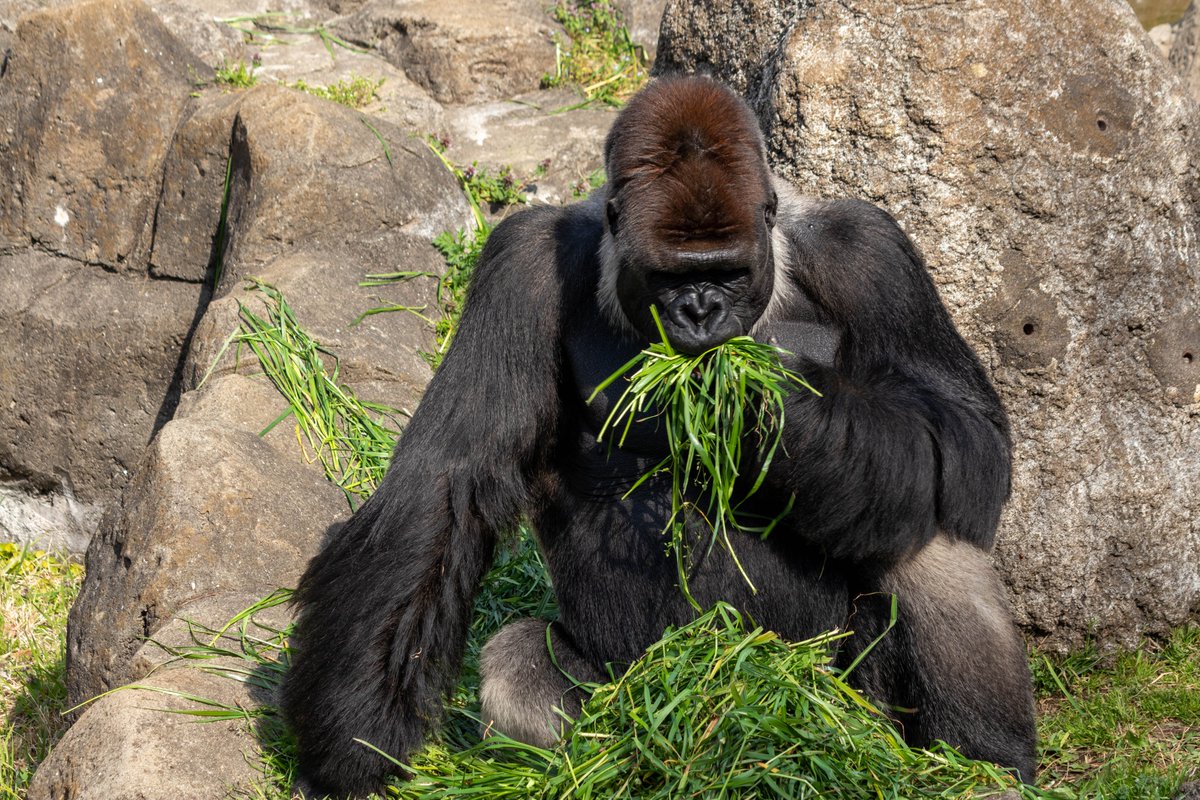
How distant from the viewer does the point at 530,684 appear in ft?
12.3

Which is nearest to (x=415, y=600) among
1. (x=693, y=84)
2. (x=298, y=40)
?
(x=693, y=84)

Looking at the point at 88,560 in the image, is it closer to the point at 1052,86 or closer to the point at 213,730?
the point at 213,730

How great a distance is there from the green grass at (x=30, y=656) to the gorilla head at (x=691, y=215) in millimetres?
3029

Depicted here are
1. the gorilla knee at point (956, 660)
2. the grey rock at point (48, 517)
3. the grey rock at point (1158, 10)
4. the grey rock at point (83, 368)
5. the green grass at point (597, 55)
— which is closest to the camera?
the gorilla knee at point (956, 660)

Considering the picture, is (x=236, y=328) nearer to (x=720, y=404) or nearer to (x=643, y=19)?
(x=720, y=404)

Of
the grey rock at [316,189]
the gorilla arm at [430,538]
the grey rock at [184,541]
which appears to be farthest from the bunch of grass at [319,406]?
the gorilla arm at [430,538]

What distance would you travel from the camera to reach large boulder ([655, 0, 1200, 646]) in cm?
455

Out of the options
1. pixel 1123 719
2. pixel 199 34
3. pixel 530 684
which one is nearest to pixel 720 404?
pixel 530 684

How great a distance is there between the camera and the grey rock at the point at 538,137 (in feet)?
24.6

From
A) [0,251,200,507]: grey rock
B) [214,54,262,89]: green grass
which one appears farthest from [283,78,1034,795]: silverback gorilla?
[214,54,262,89]: green grass

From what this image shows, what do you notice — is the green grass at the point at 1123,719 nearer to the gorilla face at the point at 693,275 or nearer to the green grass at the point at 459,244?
the gorilla face at the point at 693,275

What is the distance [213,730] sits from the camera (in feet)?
12.7

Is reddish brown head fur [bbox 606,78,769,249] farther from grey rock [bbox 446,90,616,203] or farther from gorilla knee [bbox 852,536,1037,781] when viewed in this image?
grey rock [bbox 446,90,616,203]

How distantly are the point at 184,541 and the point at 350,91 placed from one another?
416 centimetres
